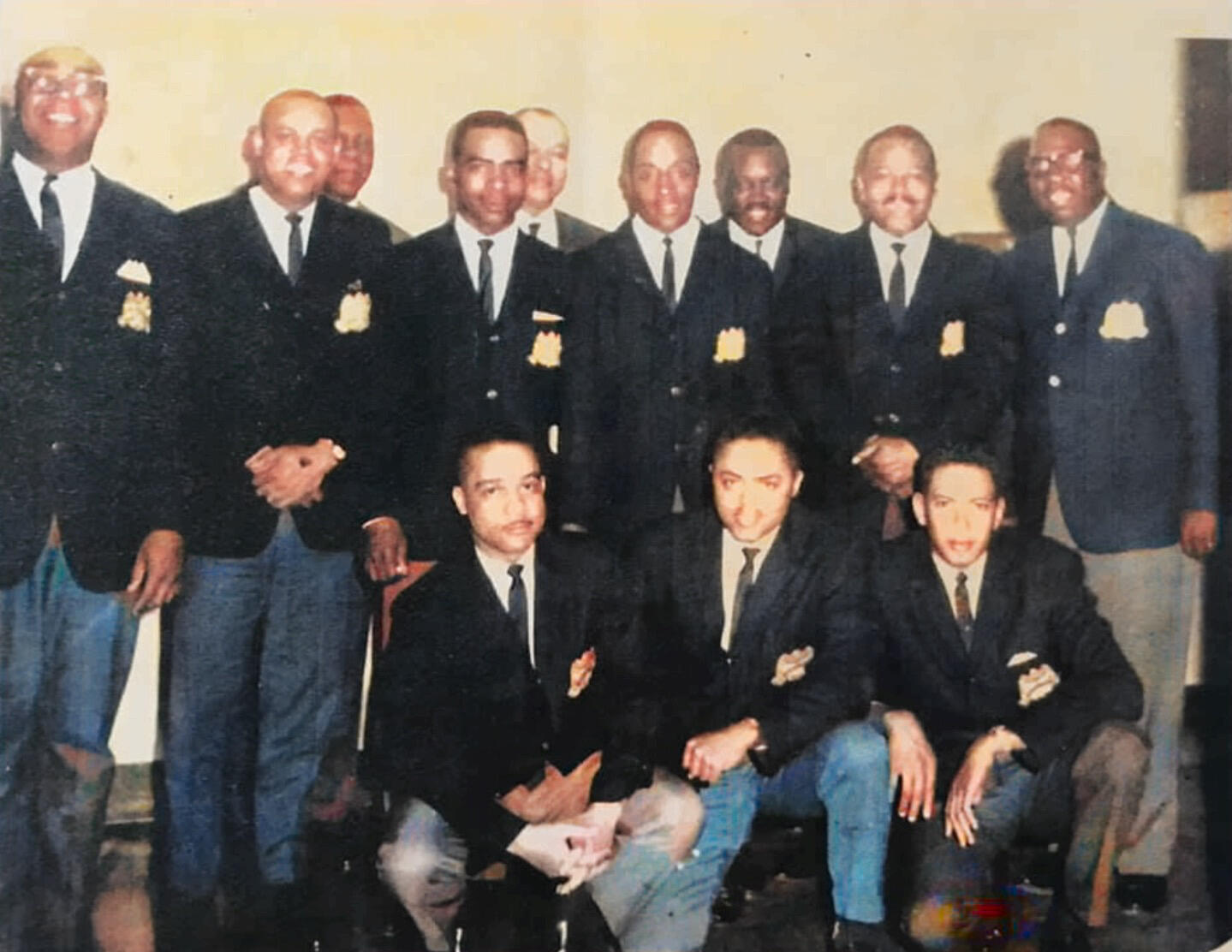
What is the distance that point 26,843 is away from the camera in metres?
2.96

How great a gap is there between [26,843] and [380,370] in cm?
124

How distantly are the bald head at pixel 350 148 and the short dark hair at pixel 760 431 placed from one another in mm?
951

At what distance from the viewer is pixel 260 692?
3.01m

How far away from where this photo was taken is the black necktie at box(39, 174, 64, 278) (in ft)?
9.59

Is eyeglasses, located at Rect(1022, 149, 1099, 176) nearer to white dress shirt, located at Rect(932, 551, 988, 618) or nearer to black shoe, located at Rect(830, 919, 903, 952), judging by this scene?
white dress shirt, located at Rect(932, 551, 988, 618)

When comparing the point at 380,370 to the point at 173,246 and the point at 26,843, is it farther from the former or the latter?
the point at 26,843

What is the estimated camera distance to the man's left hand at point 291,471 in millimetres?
2998

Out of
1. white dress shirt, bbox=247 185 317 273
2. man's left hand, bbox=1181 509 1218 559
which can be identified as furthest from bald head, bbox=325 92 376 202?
man's left hand, bbox=1181 509 1218 559

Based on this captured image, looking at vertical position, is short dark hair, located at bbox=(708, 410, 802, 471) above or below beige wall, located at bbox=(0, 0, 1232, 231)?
below

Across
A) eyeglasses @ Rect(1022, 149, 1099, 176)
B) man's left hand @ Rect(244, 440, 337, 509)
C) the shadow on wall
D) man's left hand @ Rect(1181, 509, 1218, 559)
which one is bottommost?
man's left hand @ Rect(1181, 509, 1218, 559)

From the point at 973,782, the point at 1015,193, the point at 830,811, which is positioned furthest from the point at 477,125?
the point at 973,782

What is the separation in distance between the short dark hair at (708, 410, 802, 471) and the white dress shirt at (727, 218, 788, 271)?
13.3 inches

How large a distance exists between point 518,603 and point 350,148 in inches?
41.2

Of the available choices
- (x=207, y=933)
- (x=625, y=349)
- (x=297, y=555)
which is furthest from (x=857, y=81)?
(x=207, y=933)
